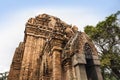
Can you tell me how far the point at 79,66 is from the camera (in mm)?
4488

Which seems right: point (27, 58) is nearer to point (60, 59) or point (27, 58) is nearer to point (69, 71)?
point (60, 59)

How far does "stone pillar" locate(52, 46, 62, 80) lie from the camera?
4.84m

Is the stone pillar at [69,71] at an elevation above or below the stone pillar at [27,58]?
below

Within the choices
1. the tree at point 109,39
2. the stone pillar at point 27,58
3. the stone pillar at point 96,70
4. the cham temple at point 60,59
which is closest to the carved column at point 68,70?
the cham temple at point 60,59

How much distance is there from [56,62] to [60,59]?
0.22 metres

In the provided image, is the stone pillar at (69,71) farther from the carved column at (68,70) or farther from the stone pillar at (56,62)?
the stone pillar at (56,62)

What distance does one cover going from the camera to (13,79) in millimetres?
7406

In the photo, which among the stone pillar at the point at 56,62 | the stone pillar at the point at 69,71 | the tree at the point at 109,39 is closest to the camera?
the stone pillar at the point at 69,71

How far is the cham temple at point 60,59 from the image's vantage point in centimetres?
467

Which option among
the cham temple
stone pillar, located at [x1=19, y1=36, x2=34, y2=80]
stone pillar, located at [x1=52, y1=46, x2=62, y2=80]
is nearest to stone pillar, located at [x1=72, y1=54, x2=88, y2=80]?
the cham temple

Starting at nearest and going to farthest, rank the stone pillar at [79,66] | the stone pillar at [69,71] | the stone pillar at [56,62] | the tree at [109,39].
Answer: the stone pillar at [79,66] → the stone pillar at [69,71] → the stone pillar at [56,62] → the tree at [109,39]

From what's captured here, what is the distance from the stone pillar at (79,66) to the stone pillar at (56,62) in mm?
650

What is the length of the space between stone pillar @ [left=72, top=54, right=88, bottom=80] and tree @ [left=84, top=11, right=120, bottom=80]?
1116cm

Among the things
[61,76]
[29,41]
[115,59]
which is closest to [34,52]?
[29,41]
